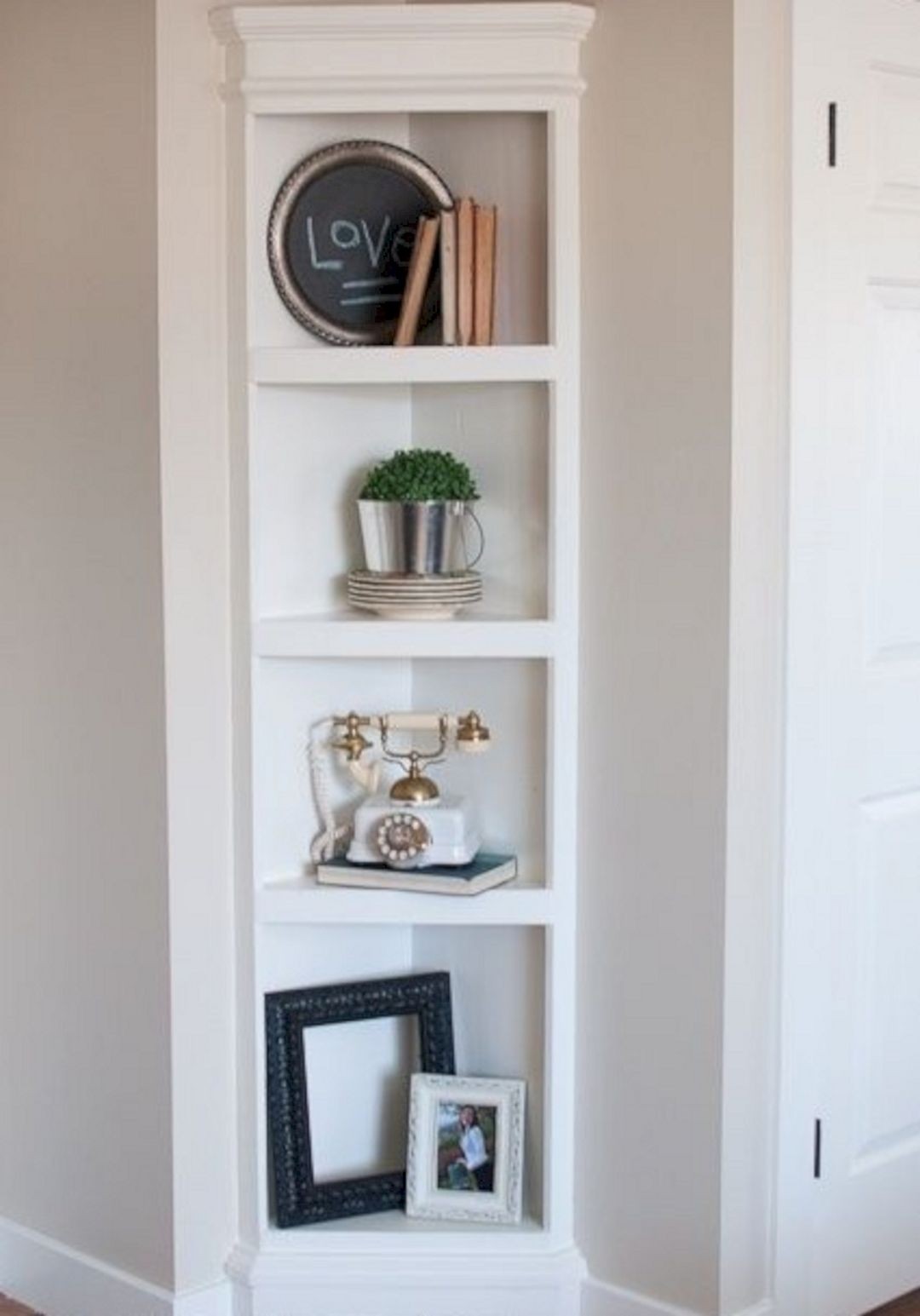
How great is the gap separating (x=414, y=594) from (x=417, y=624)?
0.04 meters

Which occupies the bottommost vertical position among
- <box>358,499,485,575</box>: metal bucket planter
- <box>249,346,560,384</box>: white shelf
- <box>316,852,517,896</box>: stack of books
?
<box>316,852,517,896</box>: stack of books

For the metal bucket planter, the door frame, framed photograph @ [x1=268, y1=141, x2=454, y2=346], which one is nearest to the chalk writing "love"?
framed photograph @ [x1=268, y1=141, x2=454, y2=346]

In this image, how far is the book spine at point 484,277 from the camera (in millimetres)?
2820

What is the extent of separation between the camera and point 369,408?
303cm

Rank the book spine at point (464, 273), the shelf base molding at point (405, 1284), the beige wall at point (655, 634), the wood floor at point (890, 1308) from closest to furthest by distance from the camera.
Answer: the beige wall at point (655, 634)
the book spine at point (464, 273)
the shelf base molding at point (405, 1284)
the wood floor at point (890, 1308)

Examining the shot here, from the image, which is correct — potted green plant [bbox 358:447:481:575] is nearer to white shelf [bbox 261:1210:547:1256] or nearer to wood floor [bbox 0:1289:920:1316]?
white shelf [bbox 261:1210:547:1256]

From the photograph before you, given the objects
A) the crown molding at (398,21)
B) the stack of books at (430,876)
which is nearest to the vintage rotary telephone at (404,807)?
the stack of books at (430,876)

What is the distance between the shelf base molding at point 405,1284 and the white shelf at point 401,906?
0.49 meters

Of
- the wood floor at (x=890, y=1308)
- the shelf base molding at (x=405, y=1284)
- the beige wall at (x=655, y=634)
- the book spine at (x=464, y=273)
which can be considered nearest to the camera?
the beige wall at (x=655, y=634)

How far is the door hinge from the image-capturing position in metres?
2.88

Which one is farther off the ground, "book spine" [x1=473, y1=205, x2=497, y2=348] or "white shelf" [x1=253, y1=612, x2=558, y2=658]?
"book spine" [x1=473, y1=205, x2=497, y2=348]

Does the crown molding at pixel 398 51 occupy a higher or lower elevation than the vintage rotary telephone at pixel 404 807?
higher

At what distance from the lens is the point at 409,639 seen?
9.39ft

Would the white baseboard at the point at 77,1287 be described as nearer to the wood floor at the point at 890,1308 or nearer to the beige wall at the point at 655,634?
the wood floor at the point at 890,1308
